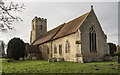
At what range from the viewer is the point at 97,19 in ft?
78.1

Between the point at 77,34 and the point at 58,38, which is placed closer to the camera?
the point at 77,34

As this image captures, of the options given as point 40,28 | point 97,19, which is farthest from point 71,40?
point 40,28

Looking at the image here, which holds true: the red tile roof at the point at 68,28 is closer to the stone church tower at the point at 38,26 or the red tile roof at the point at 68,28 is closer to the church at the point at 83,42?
the church at the point at 83,42

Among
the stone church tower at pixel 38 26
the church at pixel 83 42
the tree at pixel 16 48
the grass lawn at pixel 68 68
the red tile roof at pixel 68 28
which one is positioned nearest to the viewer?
the grass lawn at pixel 68 68

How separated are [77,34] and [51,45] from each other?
9.71 meters

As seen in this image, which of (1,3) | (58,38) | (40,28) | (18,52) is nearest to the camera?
(1,3)

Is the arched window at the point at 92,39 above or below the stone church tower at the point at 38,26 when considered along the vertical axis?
below

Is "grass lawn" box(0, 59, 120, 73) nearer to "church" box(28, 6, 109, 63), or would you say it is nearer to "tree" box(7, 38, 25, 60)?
"church" box(28, 6, 109, 63)

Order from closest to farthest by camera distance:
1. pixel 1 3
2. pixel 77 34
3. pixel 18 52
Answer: pixel 1 3 < pixel 77 34 < pixel 18 52

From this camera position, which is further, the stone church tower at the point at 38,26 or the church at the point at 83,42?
the stone church tower at the point at 38,26

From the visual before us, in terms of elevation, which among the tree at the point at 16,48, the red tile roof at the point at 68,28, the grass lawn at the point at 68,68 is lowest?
the grass lawn at the point at 68,68

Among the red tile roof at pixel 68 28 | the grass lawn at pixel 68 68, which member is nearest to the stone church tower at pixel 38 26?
the red tile roof at pixel 68 28

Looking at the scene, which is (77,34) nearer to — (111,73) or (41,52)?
(111,73)

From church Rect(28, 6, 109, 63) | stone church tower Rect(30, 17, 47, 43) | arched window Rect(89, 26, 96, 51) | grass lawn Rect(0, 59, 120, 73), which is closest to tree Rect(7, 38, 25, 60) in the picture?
church Rect(28, 6, 109, 63)
